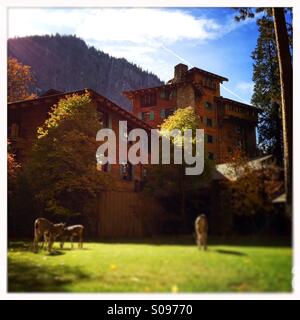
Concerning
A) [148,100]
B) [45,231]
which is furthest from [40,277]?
[148,100]

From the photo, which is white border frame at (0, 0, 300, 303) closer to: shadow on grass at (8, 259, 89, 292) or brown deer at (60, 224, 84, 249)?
shadow on grass at (8, 259, 89, 292)

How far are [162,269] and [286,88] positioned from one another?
5.49 m

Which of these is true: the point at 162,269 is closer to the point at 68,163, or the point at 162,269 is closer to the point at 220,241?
the point at 220,241

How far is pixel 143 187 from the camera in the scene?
11.0m

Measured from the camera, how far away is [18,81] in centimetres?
1320

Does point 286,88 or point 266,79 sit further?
point 266,79

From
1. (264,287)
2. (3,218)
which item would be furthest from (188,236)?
(3,218)

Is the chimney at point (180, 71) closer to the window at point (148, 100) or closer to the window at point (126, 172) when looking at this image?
the window at point (148, 100)

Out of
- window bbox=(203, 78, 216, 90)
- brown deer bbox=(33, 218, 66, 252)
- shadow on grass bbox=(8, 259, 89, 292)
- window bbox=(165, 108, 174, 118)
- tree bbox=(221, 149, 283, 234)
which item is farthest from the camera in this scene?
window bbox=(165, 108, 174, 118)

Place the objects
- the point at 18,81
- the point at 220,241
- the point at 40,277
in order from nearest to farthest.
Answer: the point at 40,277 → the point at 220,241 → the point at 18,81

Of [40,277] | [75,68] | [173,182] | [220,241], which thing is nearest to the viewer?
[40,277]

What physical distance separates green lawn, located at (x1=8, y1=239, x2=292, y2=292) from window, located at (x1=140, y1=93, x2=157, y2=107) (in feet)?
15.0

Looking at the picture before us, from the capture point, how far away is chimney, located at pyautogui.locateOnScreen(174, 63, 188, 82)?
11530 millimetres

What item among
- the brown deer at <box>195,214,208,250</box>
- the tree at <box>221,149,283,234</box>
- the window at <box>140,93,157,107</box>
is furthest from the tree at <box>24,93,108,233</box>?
the tree at <box>221,149,283,234</box>
